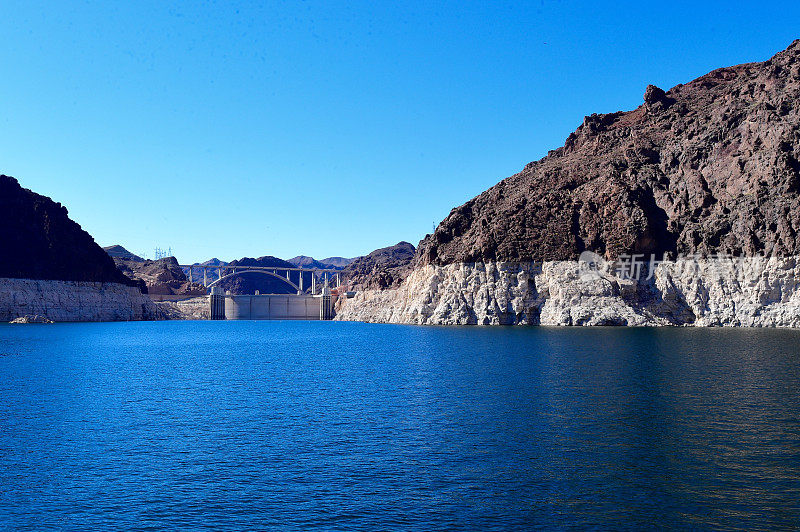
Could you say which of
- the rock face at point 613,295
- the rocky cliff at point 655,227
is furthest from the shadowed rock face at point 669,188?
the rock face at point 613,295

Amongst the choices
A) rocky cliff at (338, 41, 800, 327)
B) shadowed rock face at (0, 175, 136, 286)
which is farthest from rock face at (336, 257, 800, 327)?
shadowed rock face at (0, 175, 136, 286)

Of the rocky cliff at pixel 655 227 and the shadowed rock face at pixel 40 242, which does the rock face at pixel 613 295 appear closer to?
the rocky cliff at pixel 655 227

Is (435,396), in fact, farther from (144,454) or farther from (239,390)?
(144,454)

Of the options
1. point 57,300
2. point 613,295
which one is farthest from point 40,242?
point 613,295

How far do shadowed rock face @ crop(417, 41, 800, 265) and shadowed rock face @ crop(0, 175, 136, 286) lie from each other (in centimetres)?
10282

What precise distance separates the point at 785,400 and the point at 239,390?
114 ft

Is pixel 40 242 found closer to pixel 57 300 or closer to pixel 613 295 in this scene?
pixel 57 300

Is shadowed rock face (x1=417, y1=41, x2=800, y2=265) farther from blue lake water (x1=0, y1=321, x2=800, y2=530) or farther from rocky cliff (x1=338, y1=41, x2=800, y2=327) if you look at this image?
blue lake water (x1=0, y1=321, x2=800, y2=530)

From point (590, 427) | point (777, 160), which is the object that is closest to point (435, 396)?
point (590, 427)

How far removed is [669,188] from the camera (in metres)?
133

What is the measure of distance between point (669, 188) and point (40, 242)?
158 metres

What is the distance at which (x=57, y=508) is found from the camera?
73.2ft

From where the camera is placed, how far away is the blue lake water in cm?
2170

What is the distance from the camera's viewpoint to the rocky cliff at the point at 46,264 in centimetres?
17100
